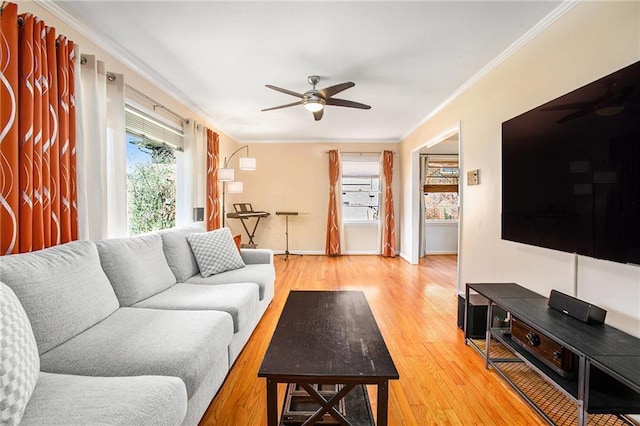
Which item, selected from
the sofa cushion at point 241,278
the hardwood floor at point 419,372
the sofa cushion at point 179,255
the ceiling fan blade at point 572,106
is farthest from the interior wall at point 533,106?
the sofa cushion at point 179,255

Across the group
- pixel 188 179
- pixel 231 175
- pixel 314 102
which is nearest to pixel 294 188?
pixel 231 175

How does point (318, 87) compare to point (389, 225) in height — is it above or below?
above

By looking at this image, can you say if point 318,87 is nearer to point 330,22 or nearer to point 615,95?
point 330,22

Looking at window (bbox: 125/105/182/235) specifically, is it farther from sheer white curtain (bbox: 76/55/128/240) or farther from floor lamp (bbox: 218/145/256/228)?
floor lamp (bbox: 218/145/256/228)

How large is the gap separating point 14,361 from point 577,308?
259cm

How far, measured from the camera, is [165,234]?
8.51ft

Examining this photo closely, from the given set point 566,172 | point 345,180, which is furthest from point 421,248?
point 566,172

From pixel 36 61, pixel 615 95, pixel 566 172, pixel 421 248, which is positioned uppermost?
pixel 36 61

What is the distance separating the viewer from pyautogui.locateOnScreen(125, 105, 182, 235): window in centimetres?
311

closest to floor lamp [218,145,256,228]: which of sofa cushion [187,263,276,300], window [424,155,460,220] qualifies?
sofa cushion [187,263,276,300]

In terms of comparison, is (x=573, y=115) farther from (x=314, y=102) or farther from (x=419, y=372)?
(x=314, y=102)

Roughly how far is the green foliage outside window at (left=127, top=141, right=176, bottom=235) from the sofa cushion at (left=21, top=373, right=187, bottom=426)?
2338mm

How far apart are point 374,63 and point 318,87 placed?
774mm

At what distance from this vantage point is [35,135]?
1.72 metres
